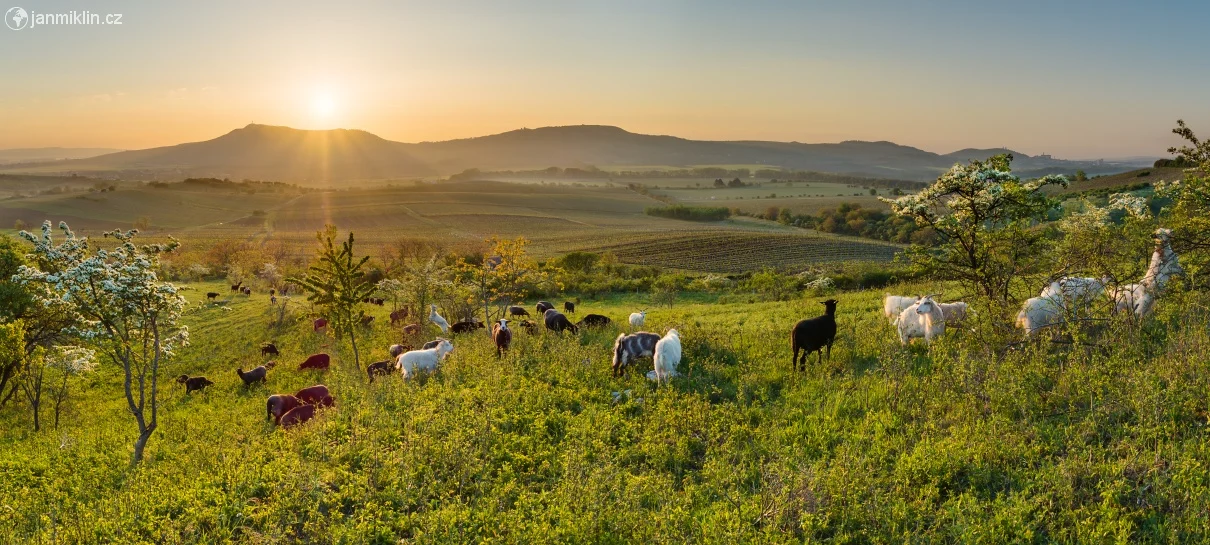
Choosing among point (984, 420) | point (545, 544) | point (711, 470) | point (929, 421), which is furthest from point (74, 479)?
point (984, 420)

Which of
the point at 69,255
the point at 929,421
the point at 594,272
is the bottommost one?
the point at 594,272

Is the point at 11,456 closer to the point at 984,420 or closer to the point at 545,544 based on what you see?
the point at 545,544

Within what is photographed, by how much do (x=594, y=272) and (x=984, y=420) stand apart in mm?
40096

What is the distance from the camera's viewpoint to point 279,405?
1211 centimetres

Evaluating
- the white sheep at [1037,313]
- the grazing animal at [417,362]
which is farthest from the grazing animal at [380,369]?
the white sheep at [1037,313]

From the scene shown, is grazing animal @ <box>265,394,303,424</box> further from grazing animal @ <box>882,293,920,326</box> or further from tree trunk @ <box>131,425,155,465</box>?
grazing animal @ <box>882,293,920,326</box>

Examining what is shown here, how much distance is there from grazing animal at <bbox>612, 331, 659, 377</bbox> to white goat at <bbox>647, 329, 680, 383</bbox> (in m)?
0.83

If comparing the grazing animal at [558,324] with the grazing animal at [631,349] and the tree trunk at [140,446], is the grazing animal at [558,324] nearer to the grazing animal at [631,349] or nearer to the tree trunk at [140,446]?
the grazing animal at [631,349]

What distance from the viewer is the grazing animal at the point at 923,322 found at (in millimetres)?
12016

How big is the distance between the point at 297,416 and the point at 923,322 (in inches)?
537

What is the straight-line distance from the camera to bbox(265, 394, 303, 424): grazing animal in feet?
39.3

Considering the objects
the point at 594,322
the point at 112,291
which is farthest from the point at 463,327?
the point at 112,291

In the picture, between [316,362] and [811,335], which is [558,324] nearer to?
[316,362]

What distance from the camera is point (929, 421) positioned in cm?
852
